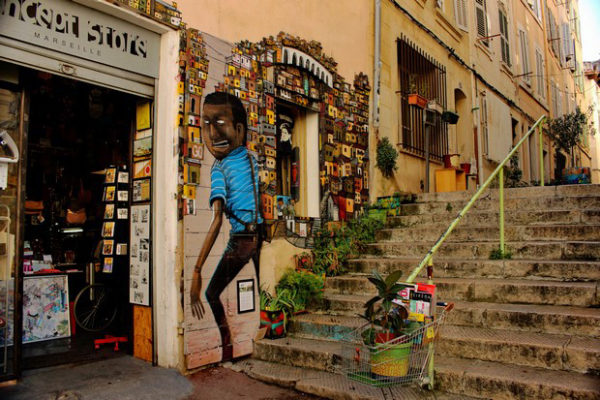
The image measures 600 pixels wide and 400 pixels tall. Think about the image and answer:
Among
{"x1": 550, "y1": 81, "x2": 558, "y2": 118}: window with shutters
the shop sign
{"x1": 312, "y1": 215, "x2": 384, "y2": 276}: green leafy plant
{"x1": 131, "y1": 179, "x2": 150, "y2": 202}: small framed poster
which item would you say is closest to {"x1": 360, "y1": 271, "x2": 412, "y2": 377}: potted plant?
{"x1": 131, "y1": 179, "x2": 150, "y2": 202}: small framed poster

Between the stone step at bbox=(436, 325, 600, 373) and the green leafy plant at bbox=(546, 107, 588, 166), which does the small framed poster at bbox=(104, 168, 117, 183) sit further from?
the green leafy plant at bbox=(546, 107, 588, 166)

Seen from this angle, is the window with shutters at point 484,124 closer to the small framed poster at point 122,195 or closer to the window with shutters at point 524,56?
the window with shutters at point 524,56

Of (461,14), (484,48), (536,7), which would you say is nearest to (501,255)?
(461,14)

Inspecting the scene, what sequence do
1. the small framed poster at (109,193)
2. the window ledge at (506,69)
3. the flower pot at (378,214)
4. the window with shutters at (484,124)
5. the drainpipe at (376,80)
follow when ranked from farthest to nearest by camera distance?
the window ledge at (506,69)
the window with shutters at (484,124)
the drainpipe at (376,80)
the flower pot at (378,214)
the small framed poster at (109,193)

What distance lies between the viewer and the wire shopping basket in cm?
339

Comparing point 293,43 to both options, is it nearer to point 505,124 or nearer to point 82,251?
point 82,251

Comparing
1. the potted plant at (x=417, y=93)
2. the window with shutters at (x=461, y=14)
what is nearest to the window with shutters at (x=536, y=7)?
the window with shutters at (x=461, y=14)

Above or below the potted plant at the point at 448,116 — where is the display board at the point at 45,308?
below

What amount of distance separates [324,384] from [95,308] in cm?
304

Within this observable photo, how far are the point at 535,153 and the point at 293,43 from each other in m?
14.8

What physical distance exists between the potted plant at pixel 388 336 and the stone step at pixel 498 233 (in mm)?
3159

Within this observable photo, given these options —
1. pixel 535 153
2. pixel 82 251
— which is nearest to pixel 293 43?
pixel 82 251

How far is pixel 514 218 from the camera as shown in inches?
257

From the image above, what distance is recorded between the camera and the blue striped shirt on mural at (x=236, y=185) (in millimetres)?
5184
